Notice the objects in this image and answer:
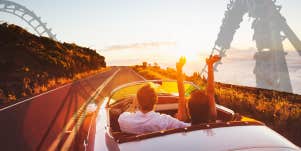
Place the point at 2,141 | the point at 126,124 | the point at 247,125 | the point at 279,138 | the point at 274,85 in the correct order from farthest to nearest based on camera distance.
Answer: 1. the point at 274,85
2. the point at 2,141
3. the point at 126,124
4. the point at 247,125
5. the point at 279,138

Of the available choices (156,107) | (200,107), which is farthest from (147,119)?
(156,107)

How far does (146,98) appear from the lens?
3.59m

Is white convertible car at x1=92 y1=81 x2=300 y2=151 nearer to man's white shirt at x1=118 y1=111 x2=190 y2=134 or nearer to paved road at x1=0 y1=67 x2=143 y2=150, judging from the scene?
man's white shirt at x1=118 y1=111 x2=190 y2=134

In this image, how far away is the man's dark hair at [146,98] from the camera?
359cm

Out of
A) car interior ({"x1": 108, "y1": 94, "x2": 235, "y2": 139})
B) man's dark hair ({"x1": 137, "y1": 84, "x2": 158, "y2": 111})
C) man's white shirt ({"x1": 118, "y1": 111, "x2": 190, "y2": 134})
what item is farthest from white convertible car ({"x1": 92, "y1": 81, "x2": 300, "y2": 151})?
car interior ({"x1": 108, "y1": 94, "x2": 235, "y2": 139})

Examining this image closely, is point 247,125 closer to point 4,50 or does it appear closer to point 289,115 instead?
point 289,115

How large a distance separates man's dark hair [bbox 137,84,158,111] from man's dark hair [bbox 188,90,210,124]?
0.41 metres

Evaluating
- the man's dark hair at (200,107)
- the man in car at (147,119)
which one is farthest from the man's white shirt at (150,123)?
the man's dark hair at (200,107)

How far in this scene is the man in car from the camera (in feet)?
11.6

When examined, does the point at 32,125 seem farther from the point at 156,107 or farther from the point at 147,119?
the point at 147,119

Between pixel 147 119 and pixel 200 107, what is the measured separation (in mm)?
537

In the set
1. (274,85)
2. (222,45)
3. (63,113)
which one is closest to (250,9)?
(222,45)

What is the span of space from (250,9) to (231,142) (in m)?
77.7

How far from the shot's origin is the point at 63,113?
12.1 metres
